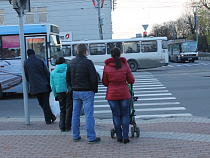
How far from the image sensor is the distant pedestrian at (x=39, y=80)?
7.95m

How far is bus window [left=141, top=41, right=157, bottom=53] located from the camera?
28156mm

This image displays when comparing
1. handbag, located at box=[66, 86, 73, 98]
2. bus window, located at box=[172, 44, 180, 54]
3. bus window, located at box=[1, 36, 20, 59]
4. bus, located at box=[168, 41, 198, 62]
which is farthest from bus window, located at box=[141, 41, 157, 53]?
handbag, located at box=[66, 86, 73, 98]

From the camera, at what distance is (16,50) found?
46.1 feet

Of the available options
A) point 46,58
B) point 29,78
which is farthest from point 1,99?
point 29,78

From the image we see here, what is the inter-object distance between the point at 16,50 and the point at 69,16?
86.0ft

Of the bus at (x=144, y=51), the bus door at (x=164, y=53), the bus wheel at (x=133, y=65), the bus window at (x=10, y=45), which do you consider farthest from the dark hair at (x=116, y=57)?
the bus door at (x=164, y=53)

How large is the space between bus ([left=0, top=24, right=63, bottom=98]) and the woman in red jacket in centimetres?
813

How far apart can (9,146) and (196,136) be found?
353cm

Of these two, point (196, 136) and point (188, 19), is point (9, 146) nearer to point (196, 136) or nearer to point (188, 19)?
point (196, 136)

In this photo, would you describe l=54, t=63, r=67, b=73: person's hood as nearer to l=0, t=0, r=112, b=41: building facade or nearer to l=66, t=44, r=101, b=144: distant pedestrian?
l=66, t=44, r=101, b=144: distant pedestrian

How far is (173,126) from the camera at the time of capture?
750 centimetres

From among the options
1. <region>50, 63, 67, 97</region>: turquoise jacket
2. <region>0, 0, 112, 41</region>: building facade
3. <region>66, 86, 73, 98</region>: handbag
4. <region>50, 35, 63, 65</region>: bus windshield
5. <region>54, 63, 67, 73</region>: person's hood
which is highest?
<region>0, 0, 112, 41</region>: building facade

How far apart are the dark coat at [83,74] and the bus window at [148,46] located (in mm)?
22320

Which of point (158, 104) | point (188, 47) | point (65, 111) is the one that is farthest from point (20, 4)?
point (188, 47)
